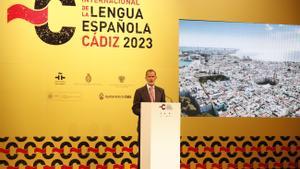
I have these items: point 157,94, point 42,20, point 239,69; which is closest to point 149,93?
point 157,94

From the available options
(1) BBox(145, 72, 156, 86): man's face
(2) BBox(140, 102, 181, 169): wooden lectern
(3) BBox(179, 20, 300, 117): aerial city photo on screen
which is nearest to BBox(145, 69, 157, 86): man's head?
(1) BBox(145, 72, 156, 86): man's face

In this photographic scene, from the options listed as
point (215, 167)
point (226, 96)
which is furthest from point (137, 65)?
point (215, 167)

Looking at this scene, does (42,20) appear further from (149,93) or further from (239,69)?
(239,69)

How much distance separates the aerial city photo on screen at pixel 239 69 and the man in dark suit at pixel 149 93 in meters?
0.29

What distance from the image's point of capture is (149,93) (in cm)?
583

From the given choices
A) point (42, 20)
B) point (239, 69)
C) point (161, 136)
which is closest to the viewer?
point (161, 136)

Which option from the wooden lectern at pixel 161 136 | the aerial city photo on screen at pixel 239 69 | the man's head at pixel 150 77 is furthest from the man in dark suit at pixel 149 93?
the wooden lectern at pixel 161 136

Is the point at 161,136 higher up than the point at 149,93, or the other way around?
the point at 149,93

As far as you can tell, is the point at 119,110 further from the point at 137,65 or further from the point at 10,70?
the point at 10,70

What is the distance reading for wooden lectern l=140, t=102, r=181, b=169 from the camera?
4.60m

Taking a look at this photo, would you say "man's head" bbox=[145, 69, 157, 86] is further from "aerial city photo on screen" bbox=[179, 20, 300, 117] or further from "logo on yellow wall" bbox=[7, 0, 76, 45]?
"logo on yellow wall" bbox=[7, 0, 76, 45]

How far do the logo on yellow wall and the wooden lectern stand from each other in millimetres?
1540

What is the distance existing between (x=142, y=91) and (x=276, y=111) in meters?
1.78

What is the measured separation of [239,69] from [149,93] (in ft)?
4.04
